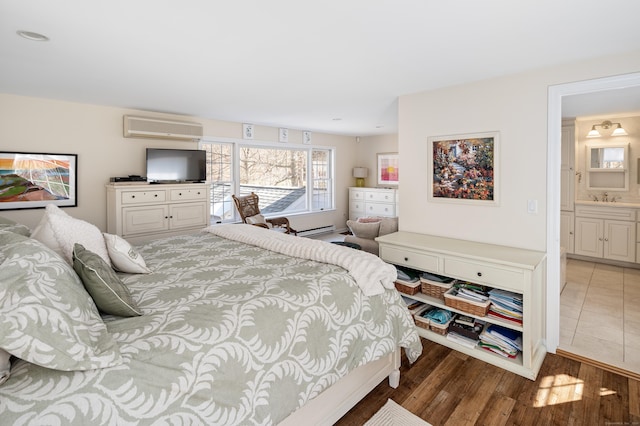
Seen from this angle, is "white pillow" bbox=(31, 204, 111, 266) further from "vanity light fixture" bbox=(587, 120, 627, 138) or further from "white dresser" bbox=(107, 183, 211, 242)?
"vanity light fixture" bbox=(587, 120, 627, 138)

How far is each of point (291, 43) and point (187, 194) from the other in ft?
10.2

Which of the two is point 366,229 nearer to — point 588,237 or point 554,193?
point 554,193

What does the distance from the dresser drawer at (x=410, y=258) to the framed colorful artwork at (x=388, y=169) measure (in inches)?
186

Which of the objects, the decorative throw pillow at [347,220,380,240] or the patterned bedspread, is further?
the decorative throw pillow at [347,220,380,240]

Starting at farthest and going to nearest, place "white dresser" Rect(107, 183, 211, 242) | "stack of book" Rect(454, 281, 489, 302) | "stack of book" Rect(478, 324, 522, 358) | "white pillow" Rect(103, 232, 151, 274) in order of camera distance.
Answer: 1. "white dresser" Rect(107, 183, 211, 242)
2. "stack of book" Rect(454, 281, 489, 302)
3. "stack of book" Rect(478, 324, 522, 358)
4. "white pillow" Rect(103, 232, 151, 274)

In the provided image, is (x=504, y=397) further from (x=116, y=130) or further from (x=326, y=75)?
(x=116, y=130)

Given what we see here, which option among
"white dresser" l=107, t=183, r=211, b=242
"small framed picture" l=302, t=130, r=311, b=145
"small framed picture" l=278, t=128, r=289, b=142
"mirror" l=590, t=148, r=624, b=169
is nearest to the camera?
"white dresser" l=107, t=183, r=211, b=242

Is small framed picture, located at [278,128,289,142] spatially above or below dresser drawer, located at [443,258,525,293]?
above

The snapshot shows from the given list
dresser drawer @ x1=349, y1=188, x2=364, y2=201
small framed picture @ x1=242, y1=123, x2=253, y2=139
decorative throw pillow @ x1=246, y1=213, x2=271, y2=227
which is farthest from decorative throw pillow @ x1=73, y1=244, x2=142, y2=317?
dresser drawer @ x1=349, y1=188, x2=364, y2=201

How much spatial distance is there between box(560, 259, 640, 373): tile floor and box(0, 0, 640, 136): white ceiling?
2.23 m

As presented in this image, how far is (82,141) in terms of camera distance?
4.23 m

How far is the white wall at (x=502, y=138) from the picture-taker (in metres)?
2.67

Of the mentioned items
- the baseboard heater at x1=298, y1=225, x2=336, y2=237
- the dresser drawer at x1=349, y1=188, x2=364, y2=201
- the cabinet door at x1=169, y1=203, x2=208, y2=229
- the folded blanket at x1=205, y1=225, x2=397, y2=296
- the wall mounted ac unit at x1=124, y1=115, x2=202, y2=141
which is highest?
the wall mounted ac unit at x1=124, y1=115, x2=202, y2=141

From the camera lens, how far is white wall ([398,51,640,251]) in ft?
8.77
